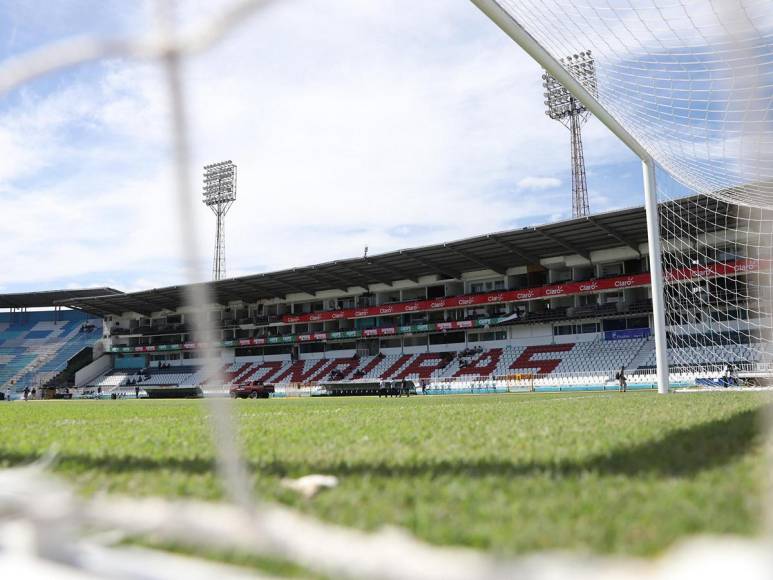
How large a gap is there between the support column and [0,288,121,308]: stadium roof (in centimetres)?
6557

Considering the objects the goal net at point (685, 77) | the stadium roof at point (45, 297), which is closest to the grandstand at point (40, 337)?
the stadium roof at point (45, 297)

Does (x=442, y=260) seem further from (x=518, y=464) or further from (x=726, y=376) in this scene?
(x=518, y=464)

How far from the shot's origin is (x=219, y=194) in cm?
6247

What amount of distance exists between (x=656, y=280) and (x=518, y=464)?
14.9 metres

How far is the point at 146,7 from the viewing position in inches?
124

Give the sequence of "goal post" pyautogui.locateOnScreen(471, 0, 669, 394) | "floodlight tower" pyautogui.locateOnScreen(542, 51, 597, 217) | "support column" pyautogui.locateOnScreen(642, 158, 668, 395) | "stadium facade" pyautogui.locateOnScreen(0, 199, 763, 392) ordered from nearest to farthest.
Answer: "goal post" pyautogui.locateOnScreen(471, 0, 669, 394), "support column" pyautogui.locateOnScreen(642, 158, 668, 395), "stadium facade" pyautogui.locateOnScreen(0, 199, 763, 392), "floodlight tower" pyautogui.locateOnScreen(542, 51, 597, 217)

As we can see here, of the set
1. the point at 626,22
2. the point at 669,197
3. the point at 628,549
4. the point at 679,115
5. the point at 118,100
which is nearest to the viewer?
the point at 628,549

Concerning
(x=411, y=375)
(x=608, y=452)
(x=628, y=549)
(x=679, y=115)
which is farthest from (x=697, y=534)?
(x=411, y=375)

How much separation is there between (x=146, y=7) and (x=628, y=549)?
10.5 ft

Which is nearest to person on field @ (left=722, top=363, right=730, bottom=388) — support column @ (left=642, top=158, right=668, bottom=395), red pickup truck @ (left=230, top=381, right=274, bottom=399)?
support column @ (left=642, top=158, right=668, bottom=395)

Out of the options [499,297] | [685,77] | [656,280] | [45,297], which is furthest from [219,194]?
[685,77]

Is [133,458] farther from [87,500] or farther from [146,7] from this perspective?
[146,7]

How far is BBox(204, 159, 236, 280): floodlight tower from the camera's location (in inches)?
2429

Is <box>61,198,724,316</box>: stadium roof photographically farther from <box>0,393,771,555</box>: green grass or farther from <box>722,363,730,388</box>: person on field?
<box>0,393,771,555</box>: green grass
